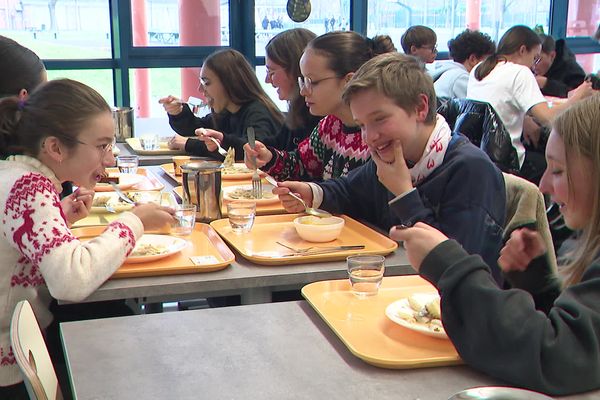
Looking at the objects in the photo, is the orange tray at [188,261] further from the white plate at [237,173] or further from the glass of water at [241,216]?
the white plate at [237,173]

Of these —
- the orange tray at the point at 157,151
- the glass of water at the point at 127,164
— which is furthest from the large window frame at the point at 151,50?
the glass of water at the point at 127,164

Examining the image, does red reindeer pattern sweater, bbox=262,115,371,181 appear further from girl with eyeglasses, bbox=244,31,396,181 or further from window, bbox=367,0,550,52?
window, bbox=367,0,550,52

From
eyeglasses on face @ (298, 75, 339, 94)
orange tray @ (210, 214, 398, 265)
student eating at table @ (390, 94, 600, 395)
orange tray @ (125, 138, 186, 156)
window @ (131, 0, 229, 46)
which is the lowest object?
orange tray @ (125, 138, 186, 156)

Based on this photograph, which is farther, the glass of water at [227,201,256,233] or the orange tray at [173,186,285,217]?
the orange tray at [173,186,285,217]

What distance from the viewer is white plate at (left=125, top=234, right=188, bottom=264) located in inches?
67.9

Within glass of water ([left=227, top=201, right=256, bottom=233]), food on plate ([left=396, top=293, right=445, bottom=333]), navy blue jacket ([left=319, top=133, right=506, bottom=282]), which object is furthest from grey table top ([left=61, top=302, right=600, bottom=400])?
glass of water ([left=227, top=201, right=256, bottom=233])

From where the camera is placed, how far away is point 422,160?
190 cm

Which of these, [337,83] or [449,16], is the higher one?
[449,16]

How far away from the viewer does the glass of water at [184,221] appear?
2.00m

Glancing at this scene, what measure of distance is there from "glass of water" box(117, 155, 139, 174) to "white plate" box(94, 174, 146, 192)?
53 mm

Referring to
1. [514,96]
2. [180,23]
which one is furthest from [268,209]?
[180,23]

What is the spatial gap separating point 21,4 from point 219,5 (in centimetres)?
156

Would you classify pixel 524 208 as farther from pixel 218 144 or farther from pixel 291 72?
pixel 218 144

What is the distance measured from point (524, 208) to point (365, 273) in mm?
703
